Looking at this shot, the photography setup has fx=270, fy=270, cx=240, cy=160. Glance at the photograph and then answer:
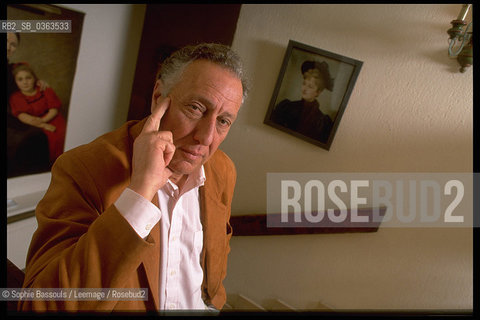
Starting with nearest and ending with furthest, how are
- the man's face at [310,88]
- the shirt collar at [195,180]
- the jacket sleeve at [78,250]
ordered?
the jacket sleeve at [78,250], the shirt collar at [195,180], the man's face at [310,88]

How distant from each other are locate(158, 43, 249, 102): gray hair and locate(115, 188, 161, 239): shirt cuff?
1.23ft

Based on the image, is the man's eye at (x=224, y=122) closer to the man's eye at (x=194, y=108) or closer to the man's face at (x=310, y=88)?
the man's eye at (x=194, y=108)

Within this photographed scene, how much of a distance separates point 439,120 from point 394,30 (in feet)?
1.83

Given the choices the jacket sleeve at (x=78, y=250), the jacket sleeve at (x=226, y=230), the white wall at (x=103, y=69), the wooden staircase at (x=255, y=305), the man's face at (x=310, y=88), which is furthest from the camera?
the wooden staircase at (x=255, y=305)

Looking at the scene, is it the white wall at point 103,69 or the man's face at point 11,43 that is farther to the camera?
the white wall at point 103,69

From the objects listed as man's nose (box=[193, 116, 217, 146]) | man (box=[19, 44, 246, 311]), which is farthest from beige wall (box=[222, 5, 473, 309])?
man's nose (box=[193, 116, 217, 146])

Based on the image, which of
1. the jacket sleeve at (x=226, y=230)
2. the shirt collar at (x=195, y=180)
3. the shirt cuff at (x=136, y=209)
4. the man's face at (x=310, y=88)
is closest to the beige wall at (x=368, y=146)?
the man's face at (x=310, y=88)

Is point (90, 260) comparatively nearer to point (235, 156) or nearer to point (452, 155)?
point (235, 156)

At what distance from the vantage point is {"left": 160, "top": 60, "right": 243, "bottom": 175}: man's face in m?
0.80

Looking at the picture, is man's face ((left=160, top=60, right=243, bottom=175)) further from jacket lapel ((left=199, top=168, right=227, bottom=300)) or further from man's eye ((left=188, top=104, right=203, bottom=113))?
jacket lapel ((left=199, top=168, right=227, bottom=300))

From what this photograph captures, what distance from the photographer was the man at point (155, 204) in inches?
23.3

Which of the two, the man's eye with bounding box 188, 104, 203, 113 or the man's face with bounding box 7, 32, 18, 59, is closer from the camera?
the man's eye with bounding box 188, 104, 203, 113

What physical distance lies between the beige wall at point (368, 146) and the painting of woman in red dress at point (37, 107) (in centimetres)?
98

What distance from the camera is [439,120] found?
4.93 feet
